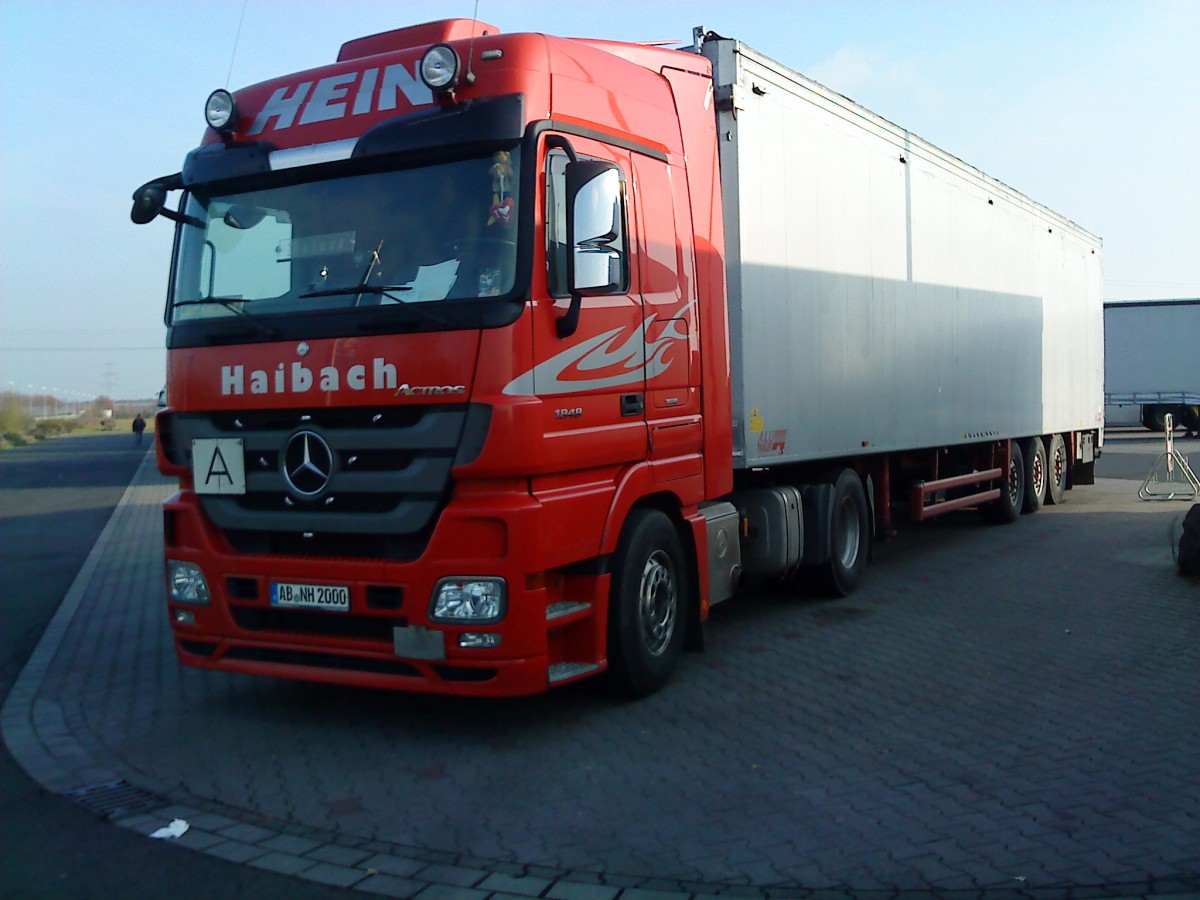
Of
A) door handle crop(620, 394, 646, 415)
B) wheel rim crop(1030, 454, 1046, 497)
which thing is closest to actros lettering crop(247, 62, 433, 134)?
door handle crop(620, 394, 646, 415)

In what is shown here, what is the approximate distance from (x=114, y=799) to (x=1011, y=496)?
12.0 metres

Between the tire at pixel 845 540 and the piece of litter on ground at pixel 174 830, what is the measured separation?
18.8 feet

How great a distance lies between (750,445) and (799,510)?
3.84 ft

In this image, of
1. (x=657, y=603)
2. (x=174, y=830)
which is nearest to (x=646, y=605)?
(x=657, y=603)

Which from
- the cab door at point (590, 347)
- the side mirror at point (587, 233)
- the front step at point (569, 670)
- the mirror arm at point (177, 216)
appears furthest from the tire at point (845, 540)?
the mirror arm at point (177, 216)

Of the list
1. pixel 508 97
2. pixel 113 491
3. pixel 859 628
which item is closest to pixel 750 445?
pixel 859 628

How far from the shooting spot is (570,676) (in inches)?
218

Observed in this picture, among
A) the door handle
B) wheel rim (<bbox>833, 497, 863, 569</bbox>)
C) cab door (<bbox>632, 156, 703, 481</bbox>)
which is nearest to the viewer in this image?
the door handle

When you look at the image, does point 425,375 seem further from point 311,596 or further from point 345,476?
point 311,596

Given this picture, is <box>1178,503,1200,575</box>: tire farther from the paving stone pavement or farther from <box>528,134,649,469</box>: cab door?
<box>528,134,649,469</box>: cab door

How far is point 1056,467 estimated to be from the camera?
54.3ft

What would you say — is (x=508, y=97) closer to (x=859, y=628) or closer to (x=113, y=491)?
(x=859, y=628)

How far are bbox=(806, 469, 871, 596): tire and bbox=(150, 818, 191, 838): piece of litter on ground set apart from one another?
5.72 metres

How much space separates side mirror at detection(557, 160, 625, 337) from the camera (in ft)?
17.8
